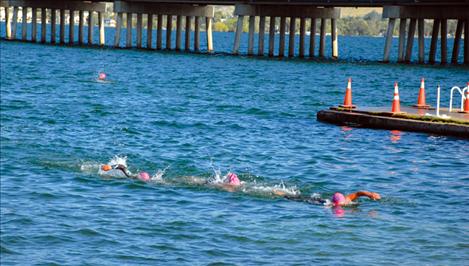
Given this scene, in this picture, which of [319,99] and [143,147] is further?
[319,99]

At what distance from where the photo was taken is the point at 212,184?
22.7m

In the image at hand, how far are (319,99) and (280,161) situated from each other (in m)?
24.3

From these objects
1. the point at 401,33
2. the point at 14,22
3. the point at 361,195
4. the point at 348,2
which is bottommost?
the point at 361,195

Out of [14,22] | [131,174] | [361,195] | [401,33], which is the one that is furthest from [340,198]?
[14,22]

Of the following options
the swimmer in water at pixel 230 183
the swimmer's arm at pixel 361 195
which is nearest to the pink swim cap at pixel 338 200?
the swimmer's arm at pixel 361 195

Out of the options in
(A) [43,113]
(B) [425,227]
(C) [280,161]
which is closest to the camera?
(B) [425,227]

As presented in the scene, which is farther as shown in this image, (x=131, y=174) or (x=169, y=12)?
(x=169, y=12)

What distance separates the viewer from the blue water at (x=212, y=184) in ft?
56.3

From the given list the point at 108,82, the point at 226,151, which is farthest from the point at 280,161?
the point at 108,82

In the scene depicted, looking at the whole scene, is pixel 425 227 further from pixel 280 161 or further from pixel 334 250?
pixel 280 161

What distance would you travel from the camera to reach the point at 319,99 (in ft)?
168

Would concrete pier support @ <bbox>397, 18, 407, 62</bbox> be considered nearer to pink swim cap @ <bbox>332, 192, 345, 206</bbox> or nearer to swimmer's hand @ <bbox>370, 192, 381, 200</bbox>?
swimmer's hand @ <bbox>370, 192, 381, 200</bbox>

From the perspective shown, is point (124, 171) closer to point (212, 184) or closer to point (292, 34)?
point (212, 184)

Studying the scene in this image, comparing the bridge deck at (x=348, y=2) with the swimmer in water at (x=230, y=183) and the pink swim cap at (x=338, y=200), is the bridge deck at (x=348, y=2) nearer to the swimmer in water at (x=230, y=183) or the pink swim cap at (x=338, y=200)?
the swimmer in water at (x=230, y=183)
